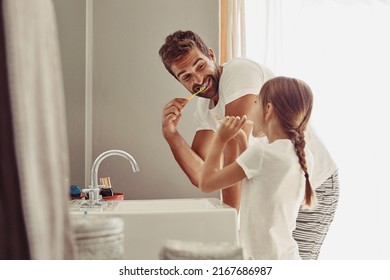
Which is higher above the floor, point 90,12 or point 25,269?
point 90,12

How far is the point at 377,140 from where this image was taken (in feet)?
4.76

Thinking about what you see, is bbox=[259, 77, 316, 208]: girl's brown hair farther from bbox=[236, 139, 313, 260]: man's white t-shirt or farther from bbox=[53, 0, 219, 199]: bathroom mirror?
bbox=[53, 0, 219, 199]: bathroom mirror

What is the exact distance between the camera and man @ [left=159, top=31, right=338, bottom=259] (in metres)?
1.13

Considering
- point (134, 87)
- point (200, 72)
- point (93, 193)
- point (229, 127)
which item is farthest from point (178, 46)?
point (93, 193)

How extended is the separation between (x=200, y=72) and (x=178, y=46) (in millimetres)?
132

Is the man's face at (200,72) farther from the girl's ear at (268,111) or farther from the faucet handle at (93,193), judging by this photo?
the faucet handle at (93,193)

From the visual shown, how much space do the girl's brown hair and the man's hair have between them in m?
0.29

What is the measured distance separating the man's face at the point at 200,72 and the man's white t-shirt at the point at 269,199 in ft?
1.00

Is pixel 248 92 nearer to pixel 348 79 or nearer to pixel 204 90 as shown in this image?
pixel 204 90

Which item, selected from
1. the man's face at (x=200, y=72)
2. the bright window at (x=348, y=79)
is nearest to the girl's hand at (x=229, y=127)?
the man's face at (x=200, y=72)

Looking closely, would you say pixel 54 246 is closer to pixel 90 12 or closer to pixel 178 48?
pixel 178 48

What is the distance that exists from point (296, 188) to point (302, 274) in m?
0.23

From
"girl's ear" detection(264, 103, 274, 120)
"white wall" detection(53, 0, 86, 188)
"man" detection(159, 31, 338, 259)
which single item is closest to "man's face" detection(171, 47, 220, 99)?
"man" detection(159, 31, 338, 259)

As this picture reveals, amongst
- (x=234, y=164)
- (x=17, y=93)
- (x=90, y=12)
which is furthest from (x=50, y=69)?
(x=90, y=12)
